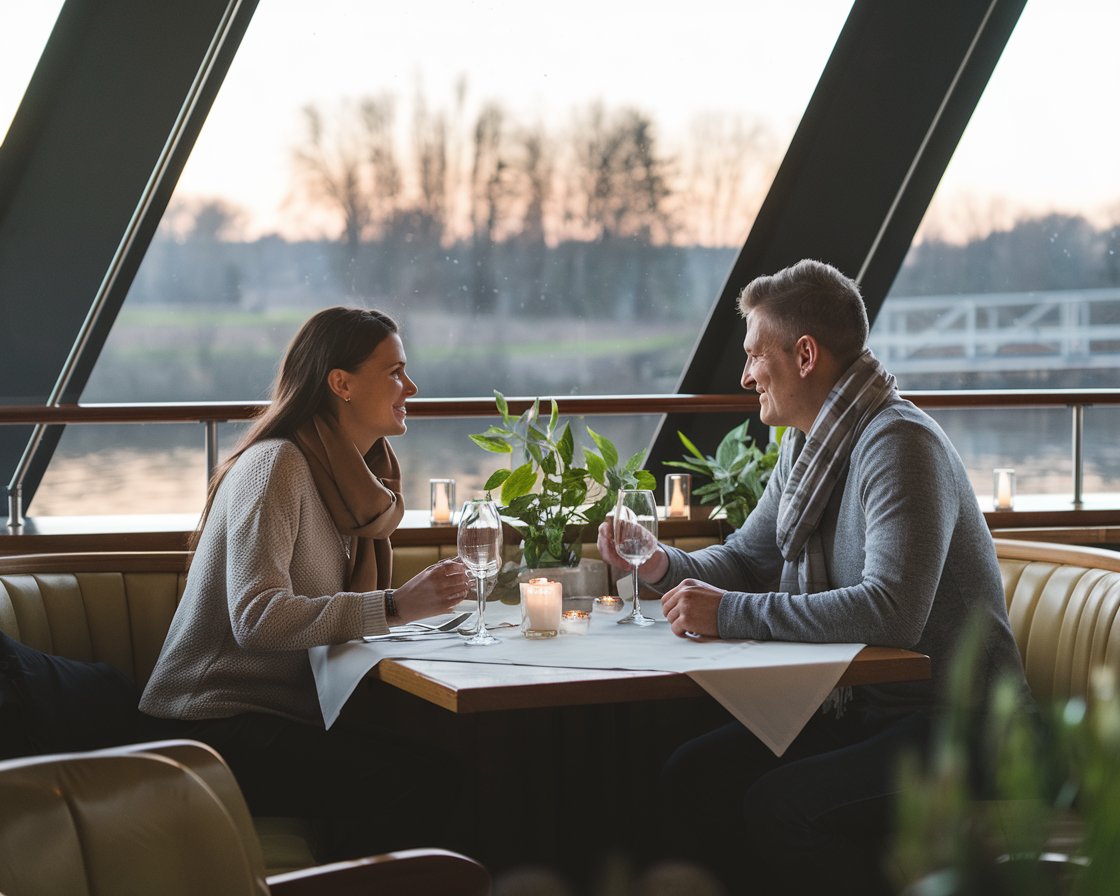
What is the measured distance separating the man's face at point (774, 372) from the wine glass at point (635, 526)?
34 cm

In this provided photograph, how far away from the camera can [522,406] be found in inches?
143

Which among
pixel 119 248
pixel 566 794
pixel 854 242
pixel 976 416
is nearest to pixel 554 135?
pixel 854 242

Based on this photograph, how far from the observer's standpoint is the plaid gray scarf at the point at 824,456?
219 centimetres

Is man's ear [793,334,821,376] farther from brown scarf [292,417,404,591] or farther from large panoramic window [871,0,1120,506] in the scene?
large panoramic window [871,0,1120,506]

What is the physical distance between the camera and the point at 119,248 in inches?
165

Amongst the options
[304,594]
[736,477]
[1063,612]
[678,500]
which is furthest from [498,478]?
[1063,612]

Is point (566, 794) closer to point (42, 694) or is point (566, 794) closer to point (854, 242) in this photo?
point (42, 694)

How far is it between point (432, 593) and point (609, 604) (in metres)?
0.49

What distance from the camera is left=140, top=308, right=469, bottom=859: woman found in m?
2.03

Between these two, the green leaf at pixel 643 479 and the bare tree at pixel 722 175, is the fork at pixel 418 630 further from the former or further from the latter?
the bare tree at pixel 722 175

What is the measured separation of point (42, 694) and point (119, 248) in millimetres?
2562

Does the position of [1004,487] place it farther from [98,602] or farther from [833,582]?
[98,602]

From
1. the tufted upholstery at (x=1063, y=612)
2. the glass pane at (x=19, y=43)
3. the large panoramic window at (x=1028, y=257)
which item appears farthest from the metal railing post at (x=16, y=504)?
the large panoramic window at (x=1028, y=257)

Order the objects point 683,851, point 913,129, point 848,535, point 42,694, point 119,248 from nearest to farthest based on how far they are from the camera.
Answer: point 42,694 < point 848,535 < point 683,851 < point 119,248 < point 913,129
